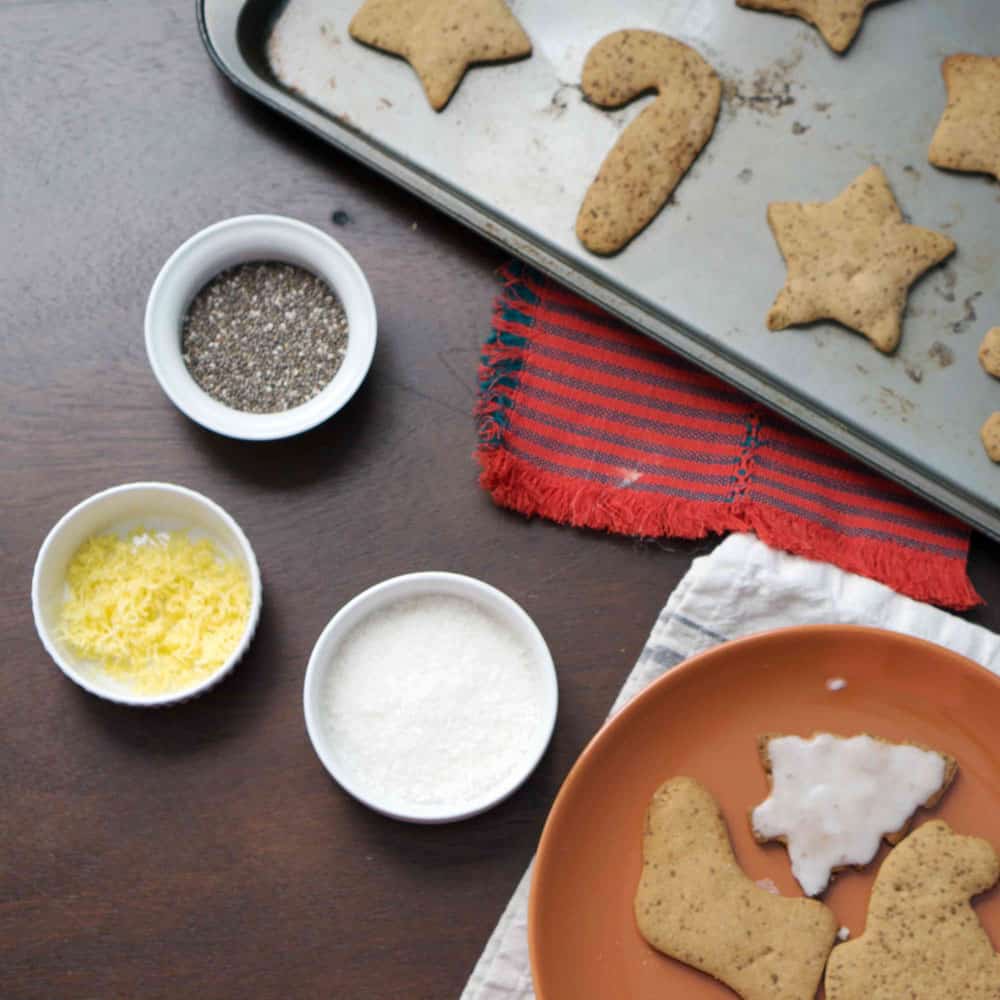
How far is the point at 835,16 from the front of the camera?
55.7 inches

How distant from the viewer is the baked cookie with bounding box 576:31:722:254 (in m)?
1.40

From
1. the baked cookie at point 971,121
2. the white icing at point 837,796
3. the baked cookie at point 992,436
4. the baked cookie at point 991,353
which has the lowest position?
the white icing at point 837,796

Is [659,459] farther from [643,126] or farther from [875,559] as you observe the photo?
[643,126]

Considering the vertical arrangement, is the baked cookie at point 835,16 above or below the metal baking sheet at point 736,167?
above

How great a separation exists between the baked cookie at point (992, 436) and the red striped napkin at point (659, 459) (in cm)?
9

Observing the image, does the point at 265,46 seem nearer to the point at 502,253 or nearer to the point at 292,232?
the point at 292,232

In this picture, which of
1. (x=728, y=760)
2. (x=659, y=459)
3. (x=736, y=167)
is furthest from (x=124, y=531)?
(x=736, y=167)

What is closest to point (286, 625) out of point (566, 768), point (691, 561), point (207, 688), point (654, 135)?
point (207, 688)

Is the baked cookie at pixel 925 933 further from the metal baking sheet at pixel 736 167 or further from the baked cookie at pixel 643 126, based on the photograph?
the baked cookie at pixel 643 126

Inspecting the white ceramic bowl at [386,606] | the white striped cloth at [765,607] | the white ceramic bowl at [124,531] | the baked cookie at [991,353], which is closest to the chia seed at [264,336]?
the white ceramic bowl at [124,531]

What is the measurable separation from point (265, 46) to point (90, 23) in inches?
8.5

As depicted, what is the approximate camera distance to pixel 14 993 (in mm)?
1325

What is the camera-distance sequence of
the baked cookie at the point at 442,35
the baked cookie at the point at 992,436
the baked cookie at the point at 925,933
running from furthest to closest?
1. the baked cookie at the point at 442,35
2. the baked cookie at the point at 992,436
3. the baked cookie at the point at 925,933

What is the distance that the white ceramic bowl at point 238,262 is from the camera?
4.40ft
